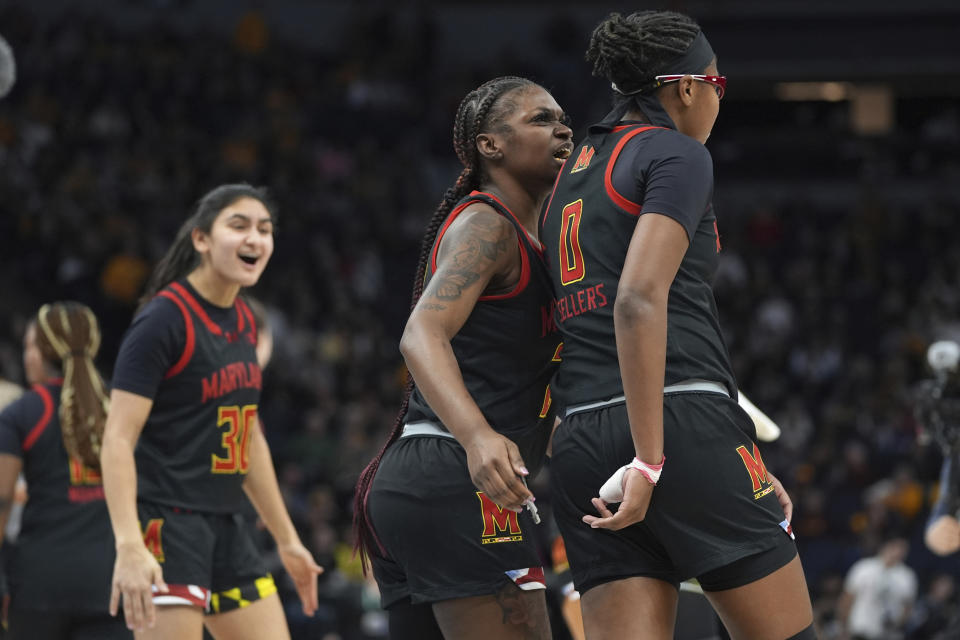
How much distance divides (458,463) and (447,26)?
18.9 metres

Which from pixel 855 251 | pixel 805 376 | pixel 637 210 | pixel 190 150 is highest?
pixel 190 150

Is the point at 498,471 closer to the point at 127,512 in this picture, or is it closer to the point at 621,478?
the point at 621,478

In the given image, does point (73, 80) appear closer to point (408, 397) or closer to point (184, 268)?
point (184, 268)

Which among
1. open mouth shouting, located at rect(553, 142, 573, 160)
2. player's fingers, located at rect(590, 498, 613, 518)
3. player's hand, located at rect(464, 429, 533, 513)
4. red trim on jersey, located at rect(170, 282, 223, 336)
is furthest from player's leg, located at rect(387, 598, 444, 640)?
red trim on jersey, located at rect(170, 282, 223, 336)

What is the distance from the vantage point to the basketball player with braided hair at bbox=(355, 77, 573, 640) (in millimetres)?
3311

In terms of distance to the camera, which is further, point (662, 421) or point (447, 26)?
point (447, 26)

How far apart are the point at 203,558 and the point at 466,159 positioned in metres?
1.85

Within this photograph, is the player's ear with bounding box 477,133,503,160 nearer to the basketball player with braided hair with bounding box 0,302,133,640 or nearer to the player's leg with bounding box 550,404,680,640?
the player's leg with bounding box 550,404,680,640

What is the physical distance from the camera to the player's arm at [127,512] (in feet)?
13.7

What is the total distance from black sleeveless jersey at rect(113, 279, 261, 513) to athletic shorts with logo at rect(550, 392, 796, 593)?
193cm

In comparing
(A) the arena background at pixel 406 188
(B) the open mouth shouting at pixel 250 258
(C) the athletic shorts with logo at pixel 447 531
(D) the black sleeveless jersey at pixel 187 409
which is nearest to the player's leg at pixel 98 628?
(D) the black sleeveless jersey at pixel 187 409

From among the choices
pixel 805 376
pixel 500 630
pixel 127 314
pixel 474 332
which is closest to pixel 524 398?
pixel 474 332

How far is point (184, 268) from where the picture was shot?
197 inches

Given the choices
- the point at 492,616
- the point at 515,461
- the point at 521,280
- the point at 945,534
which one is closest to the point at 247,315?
the point at 521,280
